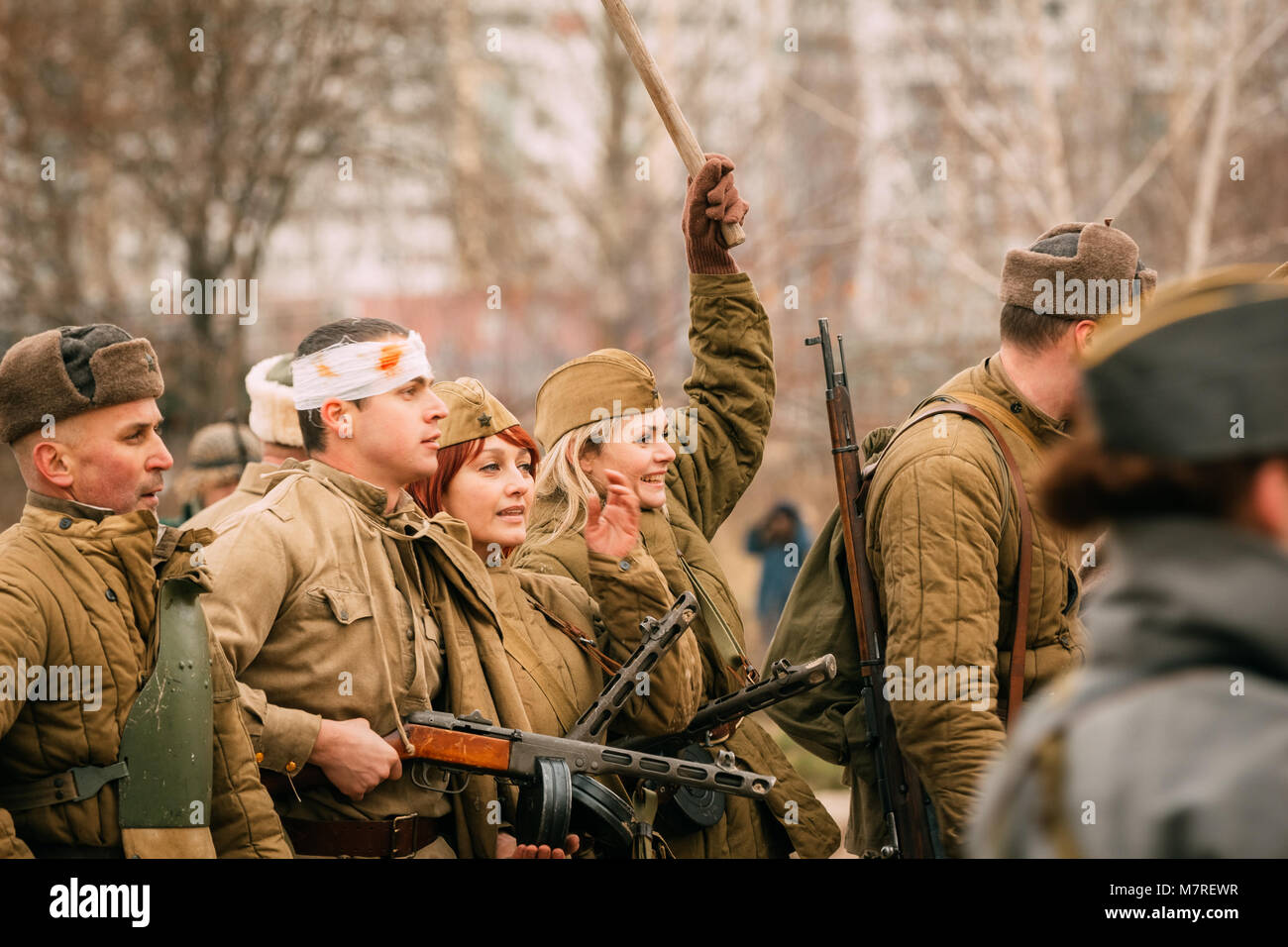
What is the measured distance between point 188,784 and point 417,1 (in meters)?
13.0

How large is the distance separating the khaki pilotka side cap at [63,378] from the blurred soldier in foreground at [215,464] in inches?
112

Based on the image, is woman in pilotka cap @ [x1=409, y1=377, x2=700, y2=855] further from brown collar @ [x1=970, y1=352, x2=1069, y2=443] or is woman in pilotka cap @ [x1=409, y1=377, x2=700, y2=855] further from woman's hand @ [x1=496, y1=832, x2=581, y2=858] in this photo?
brown collar @ [x1=970, y1=352, x2=1069, y2=443]

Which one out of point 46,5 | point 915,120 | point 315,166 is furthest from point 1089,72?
point 46,5

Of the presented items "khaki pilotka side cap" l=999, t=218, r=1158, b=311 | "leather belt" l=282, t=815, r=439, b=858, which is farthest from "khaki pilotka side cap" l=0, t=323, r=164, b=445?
"khaki pilotka side cap" l=999, t=218, r=1158, b=311

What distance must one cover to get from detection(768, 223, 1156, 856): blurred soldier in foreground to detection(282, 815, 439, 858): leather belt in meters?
1.15

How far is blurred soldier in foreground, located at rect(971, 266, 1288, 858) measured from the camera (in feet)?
5.00

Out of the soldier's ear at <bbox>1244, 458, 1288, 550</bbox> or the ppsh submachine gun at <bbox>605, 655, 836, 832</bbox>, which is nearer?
the soldier's ear at <bbox>1244, 458, 1288, 550</bbox>

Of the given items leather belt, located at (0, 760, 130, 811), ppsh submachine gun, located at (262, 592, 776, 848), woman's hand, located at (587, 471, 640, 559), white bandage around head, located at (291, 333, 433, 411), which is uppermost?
white bandage around head, located at (291, 333, 433, 411)

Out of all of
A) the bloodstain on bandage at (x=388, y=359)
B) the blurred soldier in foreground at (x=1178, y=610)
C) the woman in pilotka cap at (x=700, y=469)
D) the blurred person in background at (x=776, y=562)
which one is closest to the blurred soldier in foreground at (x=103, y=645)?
A: the bloodstain on bandage at (x=388, y=359)

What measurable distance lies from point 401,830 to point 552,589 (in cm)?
93

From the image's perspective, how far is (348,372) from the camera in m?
3.96

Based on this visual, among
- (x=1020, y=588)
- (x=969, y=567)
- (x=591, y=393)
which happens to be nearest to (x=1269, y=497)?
(x=969, y=567)

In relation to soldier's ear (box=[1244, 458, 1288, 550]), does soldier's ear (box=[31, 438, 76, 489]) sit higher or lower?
lower

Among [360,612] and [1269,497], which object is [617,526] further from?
[1269,497]
